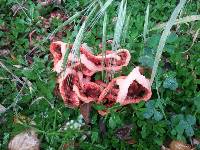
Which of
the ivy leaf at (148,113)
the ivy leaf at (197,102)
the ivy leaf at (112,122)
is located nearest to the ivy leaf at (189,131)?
the ivy leaf at (197,102)

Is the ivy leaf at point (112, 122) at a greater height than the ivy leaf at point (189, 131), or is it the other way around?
the ivy leaf at point (112, 122)

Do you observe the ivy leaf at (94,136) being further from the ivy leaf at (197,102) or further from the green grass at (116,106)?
the ivy leaf at (197,102)

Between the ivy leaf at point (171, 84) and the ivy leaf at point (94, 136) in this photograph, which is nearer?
the ivy leaf at point (94, 136)

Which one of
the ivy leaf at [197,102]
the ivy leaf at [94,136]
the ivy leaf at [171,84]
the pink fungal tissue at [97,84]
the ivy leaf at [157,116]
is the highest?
the pink fungal tissue at [97,84]

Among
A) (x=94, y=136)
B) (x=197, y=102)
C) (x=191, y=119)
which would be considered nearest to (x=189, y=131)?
(x=191, y=119)

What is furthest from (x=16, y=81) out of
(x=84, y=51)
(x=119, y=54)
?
(x=119, y=54)

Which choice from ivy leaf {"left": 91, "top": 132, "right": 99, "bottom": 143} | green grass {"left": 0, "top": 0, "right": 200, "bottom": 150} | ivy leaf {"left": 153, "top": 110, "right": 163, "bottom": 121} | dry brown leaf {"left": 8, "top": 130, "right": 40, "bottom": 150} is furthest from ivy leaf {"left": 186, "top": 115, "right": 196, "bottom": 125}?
dry brown leaf {"left": 8, "top": 130, "right": 40, "bottom": 150}
